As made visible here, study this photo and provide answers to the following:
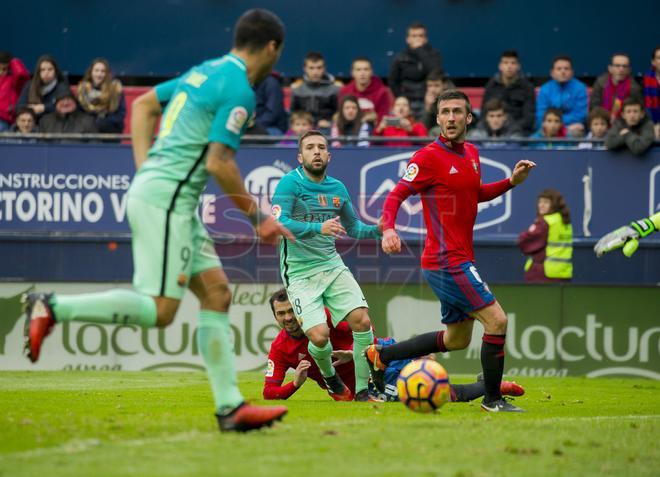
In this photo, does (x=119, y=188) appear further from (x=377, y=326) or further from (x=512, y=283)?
(x=512, y=283)

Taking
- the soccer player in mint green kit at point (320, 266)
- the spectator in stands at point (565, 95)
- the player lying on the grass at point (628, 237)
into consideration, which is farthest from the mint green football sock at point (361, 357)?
the spectator in stands at point (565, 95)

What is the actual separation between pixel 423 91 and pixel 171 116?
1054 cm

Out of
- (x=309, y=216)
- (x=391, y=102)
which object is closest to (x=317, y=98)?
(x=391, y=102)

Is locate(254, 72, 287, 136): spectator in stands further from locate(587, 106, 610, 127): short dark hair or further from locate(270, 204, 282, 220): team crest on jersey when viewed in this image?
locate(270, 204, 282, 220): team crest on jersey

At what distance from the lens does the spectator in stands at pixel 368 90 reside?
16.9 metres

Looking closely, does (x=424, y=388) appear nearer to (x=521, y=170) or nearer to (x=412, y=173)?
(x=412, y=173)

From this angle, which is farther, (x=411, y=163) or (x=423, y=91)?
(x=423, y=91)

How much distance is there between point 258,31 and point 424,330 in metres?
9.03

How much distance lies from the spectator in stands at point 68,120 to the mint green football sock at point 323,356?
721 cm

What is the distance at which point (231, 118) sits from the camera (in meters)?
6.68

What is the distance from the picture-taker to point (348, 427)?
24.4 ft

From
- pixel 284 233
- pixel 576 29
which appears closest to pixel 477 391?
pixel 284 233

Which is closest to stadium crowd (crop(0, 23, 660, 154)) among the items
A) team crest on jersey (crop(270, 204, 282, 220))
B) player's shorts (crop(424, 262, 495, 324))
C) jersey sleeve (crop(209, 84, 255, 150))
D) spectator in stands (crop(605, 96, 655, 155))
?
spectator in stands (crop(605, 96, 655, 155))

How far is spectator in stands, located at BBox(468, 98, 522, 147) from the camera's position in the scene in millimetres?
15938
